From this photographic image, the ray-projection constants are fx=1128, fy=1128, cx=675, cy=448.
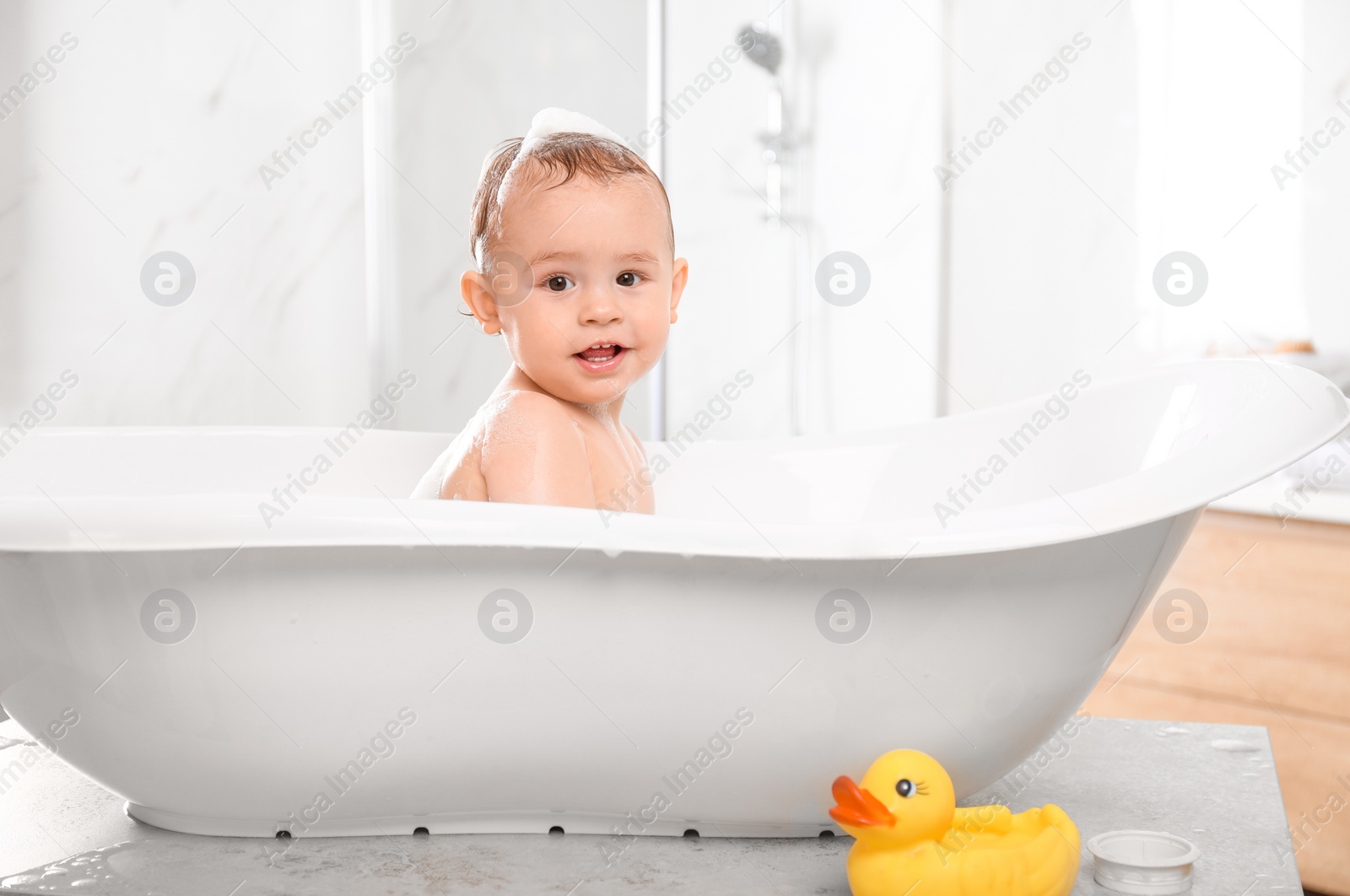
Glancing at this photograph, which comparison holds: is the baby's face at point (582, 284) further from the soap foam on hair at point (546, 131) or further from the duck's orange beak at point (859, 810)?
the duck's orange beak at point (859, 810)

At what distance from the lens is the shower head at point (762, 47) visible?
2.46 metres

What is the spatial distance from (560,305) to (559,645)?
379 mm

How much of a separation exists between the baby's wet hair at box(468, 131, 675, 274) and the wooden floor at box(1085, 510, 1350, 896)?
3.32 feet

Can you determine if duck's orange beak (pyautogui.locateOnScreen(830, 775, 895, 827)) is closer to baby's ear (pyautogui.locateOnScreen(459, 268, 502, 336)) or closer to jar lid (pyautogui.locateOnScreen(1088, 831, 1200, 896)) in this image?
jar lid (pyautogui.locateOnScreen(1088, 831, 1200, 896))

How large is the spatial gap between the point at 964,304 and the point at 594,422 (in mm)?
1501

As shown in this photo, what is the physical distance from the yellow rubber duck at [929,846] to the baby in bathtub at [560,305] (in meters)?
0.39

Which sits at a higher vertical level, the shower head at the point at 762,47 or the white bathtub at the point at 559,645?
the shower head at the point at 762,47

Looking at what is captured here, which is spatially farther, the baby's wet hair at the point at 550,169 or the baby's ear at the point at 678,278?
the baby's ear at the point at 678,278

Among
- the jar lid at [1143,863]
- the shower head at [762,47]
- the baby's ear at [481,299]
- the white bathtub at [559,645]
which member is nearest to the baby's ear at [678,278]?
the baby's ear at [481,299]

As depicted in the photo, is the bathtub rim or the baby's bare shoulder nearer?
the bathtub rim

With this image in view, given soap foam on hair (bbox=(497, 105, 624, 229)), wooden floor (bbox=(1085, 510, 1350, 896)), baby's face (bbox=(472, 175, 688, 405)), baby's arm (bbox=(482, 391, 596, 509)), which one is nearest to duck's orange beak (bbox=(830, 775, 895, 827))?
baby's arm (bbox=(482, 391, 596, 509))

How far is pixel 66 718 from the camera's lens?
759 mm

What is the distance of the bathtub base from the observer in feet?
2.62

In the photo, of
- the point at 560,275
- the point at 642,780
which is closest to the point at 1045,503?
the point at 642,780
